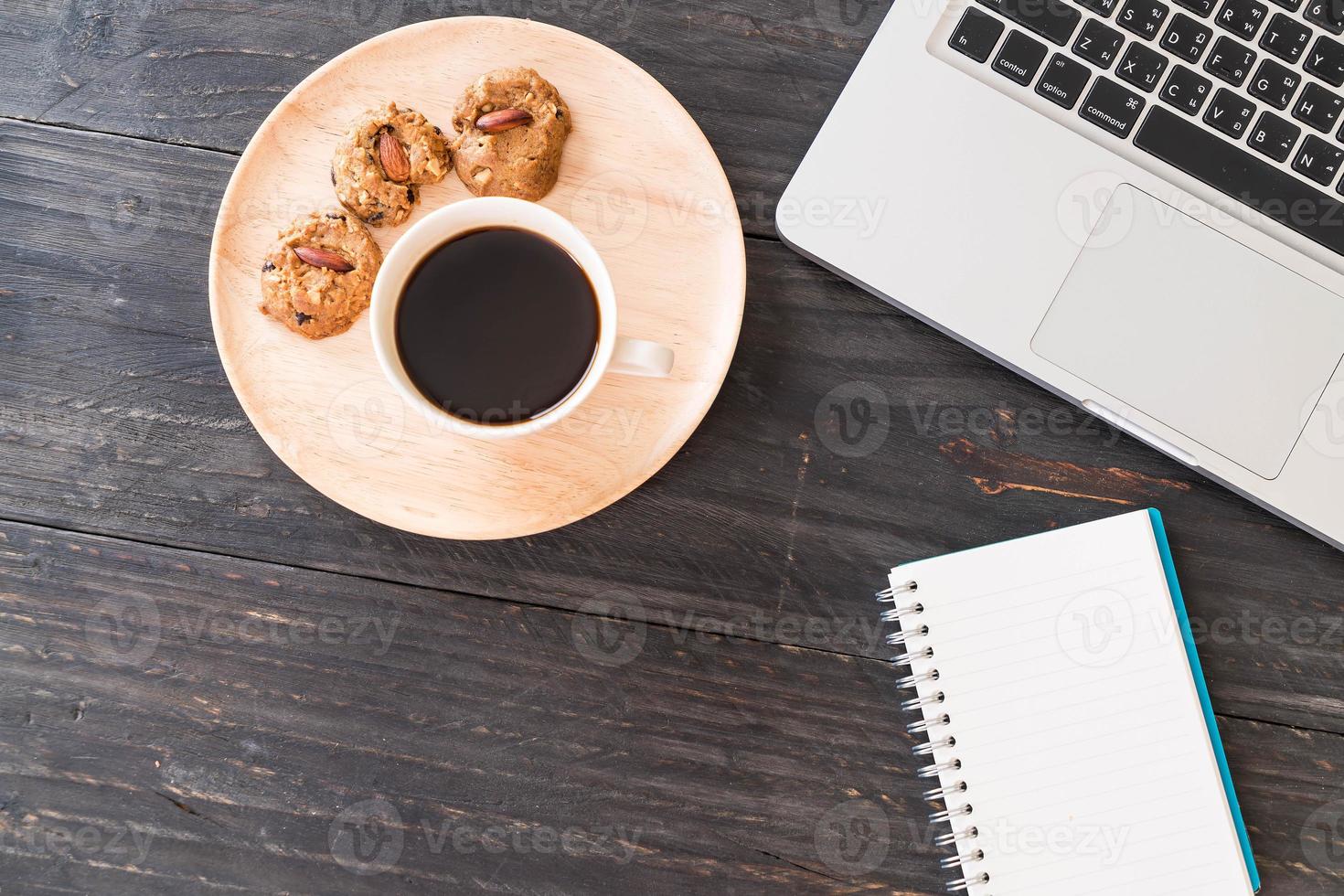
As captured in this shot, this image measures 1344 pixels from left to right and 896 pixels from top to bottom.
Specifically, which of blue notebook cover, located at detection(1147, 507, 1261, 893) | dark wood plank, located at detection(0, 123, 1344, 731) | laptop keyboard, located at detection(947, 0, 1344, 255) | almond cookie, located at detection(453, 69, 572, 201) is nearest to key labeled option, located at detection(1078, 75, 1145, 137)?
laptop keyboard, located at detection(947, 0, 1344, 255)

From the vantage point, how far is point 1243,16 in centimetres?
78

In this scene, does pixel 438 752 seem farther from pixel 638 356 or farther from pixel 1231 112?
pixel 1231 112

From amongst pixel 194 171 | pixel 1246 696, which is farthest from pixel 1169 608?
pixel 194 171

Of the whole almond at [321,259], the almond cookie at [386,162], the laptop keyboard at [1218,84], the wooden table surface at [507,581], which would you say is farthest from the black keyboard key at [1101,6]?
the whole almond at [321,259]

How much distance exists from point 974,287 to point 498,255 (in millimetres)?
439

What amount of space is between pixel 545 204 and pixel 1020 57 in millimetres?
457

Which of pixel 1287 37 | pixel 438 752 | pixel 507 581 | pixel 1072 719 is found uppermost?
pixel 1287 37

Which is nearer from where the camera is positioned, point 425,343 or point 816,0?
point 425,343

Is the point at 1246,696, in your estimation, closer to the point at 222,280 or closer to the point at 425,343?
the point at 425,343

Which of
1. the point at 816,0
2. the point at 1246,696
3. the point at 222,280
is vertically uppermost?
the point at 816,0

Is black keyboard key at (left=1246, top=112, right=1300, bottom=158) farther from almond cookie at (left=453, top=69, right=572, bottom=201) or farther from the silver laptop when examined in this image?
almond cookie at (left=453, top=69, right=572, bottom=201)

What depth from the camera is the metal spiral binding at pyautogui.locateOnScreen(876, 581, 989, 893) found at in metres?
0.86

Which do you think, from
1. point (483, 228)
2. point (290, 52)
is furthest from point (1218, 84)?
point (290, 52)

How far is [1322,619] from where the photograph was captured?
0.91 metres
